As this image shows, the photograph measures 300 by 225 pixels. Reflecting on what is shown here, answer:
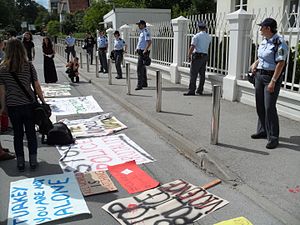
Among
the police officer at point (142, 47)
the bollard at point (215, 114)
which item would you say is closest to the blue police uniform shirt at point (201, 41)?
the police officer at point (142, 47)

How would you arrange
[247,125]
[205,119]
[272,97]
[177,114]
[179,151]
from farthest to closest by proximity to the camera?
1. [177,114]
2. [205,119]
3. [247,125]
4. [179,151]
5. [272,97]

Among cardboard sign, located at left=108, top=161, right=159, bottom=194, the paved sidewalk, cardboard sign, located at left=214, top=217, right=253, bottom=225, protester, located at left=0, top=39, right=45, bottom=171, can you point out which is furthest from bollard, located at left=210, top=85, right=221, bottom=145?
protester, located at left=0, top=39, right=45, bottom=171

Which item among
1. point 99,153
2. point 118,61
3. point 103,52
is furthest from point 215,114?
point 103,52

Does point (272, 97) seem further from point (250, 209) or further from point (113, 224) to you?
point (113, 224)

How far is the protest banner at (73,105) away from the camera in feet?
28.8

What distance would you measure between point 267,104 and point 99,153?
267 centimetres

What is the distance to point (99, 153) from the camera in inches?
227

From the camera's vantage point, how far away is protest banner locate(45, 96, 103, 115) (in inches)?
346

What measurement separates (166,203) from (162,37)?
9850 millimetres

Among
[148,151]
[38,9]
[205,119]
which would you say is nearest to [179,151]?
[148,151]

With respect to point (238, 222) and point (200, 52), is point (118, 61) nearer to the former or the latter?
point (200, 52)

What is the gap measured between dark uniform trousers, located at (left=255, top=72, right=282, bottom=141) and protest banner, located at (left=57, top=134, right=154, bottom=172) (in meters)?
1.83

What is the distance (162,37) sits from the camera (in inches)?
517

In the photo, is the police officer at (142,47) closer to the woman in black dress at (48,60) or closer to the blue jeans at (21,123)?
the woman in black dress at (48,60)
